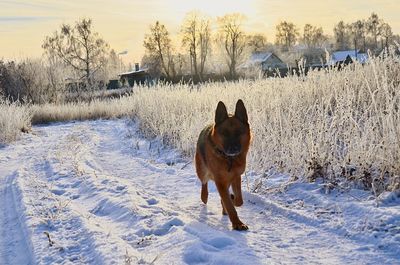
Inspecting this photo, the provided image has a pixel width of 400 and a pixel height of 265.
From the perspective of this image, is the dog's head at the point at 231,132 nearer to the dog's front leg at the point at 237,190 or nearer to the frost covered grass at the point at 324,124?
the dog's front leg at the point at 237,190

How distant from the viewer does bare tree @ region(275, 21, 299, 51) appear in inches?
4085

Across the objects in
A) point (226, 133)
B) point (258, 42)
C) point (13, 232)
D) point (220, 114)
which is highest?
point (258, 42)

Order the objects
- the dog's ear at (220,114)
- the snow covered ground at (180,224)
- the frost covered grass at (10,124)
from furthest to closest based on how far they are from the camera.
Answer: the frost covered grass at (10,124)
the dog's ear at (220,114)
the snow covered ground at (180,224)

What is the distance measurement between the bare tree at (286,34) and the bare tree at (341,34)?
9219 millimetres

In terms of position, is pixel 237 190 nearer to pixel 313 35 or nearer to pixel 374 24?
pixel 374 24

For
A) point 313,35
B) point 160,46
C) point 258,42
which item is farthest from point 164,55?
point 313,35

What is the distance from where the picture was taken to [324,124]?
620 cm

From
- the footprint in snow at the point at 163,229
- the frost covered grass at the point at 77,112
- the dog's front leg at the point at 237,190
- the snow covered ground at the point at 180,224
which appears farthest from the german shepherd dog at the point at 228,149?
the frost covered grass at the point at 77,112

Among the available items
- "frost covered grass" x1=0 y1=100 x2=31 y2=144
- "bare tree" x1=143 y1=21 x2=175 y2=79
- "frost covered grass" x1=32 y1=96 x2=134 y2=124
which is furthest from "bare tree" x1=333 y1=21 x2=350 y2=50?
"frost covered grass" x1=0 y1=100 x2=31 y2=144

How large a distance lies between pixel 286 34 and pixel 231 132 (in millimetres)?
105695

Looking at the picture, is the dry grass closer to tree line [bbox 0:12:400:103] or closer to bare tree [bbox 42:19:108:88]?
tree line [bbox 0:12:400:103]

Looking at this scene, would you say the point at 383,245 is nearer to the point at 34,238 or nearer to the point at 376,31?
the point at 34,238

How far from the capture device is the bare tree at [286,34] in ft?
340

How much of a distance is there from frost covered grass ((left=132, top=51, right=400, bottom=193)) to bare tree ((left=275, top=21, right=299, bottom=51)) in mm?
97247
